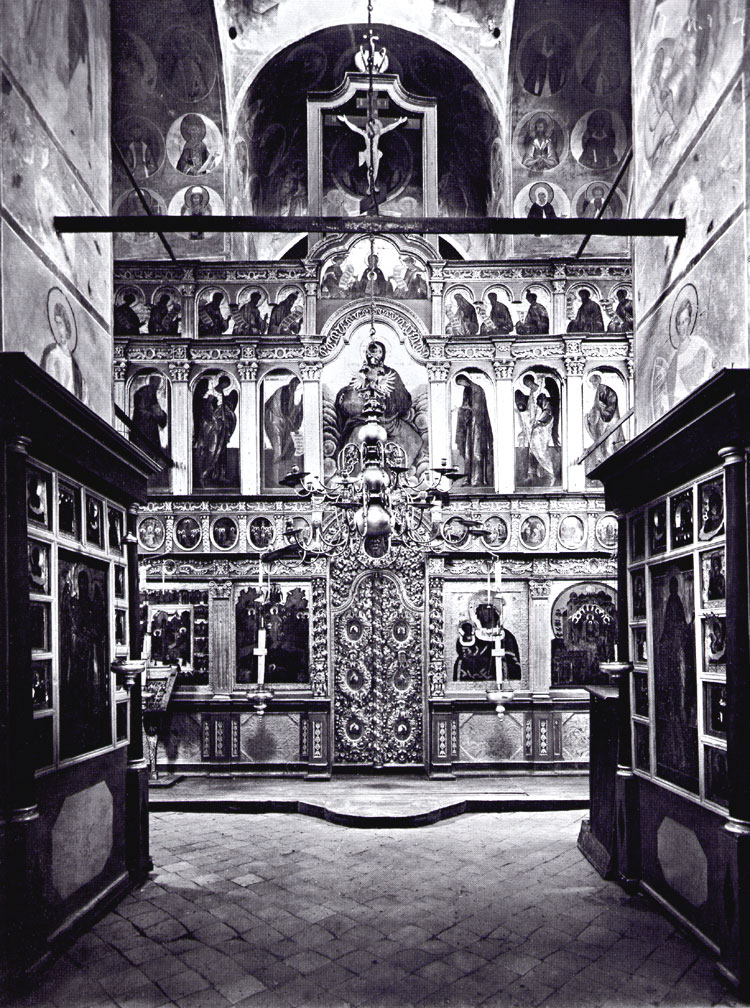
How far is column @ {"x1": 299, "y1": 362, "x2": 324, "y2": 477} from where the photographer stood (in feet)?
37.8

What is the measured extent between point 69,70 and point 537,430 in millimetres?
7803

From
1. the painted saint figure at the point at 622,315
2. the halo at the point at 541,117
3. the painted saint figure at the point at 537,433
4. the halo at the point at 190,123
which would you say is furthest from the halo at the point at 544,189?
the halo at the point at 190,123

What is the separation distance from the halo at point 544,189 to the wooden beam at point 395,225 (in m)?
6.69

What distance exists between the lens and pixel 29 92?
16.8ft

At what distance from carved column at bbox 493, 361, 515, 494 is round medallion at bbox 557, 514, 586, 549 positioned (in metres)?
0.91

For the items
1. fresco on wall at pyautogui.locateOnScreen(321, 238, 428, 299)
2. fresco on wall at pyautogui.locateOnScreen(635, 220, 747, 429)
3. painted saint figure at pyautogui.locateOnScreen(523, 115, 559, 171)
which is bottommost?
fresco on wall at pyautogui.locateOnScreen(635, 220, 747, 429)

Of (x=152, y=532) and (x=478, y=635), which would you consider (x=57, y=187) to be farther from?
(x=478, y=635)

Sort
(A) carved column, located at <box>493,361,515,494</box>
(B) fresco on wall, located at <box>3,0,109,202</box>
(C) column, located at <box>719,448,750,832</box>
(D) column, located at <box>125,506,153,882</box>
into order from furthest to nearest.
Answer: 1. (A) carved column, located at <box>493,361,515,494</box>
2. (D) column, located at <box>125,506,153,882</box>
3. (B) fresco on wall, located at <box>3,0,109,202</box>
4. (C) column, located at <box>719,448,750,832</box>

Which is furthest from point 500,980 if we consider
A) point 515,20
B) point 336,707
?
point 515,20

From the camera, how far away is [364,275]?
38.7ft

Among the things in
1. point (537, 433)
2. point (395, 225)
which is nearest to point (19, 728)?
point (395, 225)

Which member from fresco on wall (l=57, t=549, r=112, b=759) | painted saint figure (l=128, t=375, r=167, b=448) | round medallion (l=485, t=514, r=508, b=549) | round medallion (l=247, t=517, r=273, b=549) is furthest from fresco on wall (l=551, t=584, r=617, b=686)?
fresco on wall (l=57, t=549, r=112, b=759)

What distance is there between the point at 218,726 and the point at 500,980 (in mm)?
7351

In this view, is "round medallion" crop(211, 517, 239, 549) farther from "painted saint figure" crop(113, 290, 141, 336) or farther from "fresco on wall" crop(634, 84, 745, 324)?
"fresco on wall" crop(634, 84, 745, 324)
